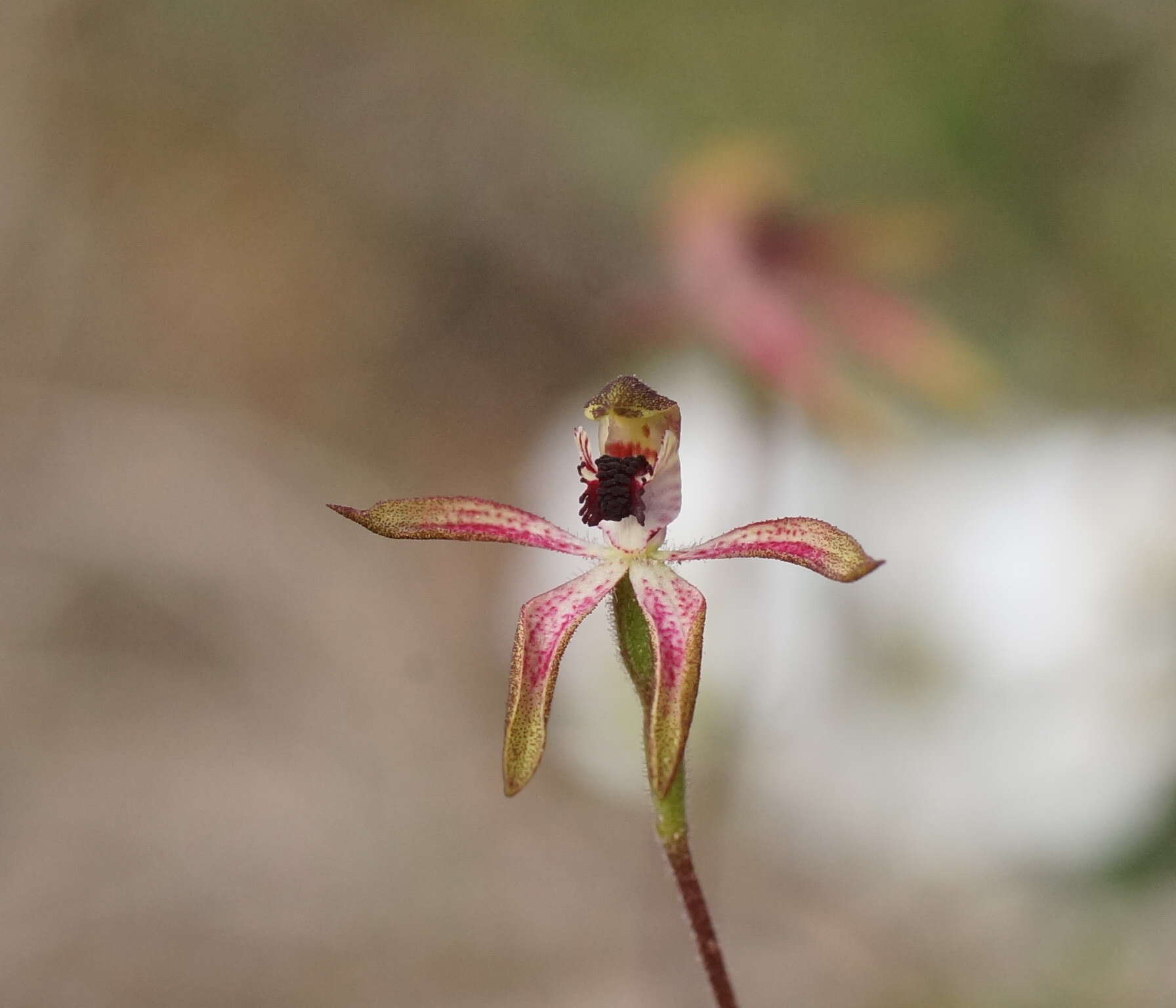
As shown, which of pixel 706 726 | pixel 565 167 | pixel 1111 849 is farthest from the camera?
pixel 565 167

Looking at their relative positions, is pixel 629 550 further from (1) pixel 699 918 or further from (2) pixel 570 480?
Answer: (2) pixel 570 480

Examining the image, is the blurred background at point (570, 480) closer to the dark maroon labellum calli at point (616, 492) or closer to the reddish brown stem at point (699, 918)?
the dark maroon labellum calli at point (616, 492)

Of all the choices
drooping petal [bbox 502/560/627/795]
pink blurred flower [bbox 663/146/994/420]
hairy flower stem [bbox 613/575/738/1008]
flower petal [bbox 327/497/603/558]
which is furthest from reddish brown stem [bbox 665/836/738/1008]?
pink blurred flower [bbox 663/146/994/420]

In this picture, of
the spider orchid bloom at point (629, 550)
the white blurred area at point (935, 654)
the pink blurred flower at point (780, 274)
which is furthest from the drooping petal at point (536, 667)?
the white blurred area at point (935, 654)

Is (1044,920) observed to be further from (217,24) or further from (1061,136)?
(217,24)

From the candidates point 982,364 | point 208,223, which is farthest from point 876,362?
point 208,223
